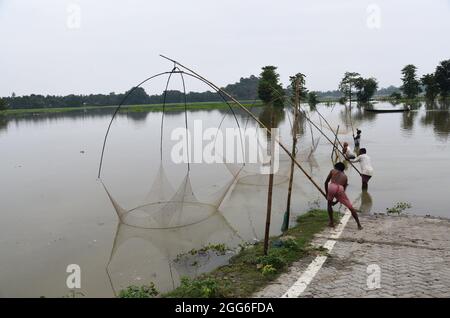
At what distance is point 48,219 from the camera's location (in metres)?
7.96

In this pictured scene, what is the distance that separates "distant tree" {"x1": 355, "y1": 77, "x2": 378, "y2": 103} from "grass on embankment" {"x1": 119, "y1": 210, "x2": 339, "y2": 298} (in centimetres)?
6308

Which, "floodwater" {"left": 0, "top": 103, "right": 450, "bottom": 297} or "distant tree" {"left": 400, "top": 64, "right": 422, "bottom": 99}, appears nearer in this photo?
"floodwater" {"left": 0, "top": 103, "right": 450, "bottom": 297}

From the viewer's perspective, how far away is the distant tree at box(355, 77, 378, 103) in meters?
62.8

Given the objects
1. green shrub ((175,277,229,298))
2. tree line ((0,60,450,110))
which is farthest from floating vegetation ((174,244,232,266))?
tree line ((0,60,450,110))

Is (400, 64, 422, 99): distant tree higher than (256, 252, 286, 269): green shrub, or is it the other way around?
(400, 64, 422, 99): distant tree

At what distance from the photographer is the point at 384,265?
4.28 meters

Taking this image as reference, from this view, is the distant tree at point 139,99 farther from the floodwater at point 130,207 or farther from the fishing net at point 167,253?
the fishing net at point 167,253

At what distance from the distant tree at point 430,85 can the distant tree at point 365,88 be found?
27.1 ft

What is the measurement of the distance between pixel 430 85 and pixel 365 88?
11.5m

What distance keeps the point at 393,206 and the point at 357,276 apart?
4.16 meters

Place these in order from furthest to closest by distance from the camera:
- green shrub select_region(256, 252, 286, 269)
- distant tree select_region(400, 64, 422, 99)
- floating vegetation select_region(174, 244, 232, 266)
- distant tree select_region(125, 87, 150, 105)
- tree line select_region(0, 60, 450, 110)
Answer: distant tree select_region(125, 87, 150, 105), distant tree select_region(400, 64, 422, 99), tree line select_region(0, 60, 450, 110), floating vegetation select_region(174, 244, 232, 266), green shrub select_region(256, 252, 286, 269)

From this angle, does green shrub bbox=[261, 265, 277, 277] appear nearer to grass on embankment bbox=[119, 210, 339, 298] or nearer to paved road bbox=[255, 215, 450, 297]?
grass on embankment bbox=[119, 210, 339, 298]
